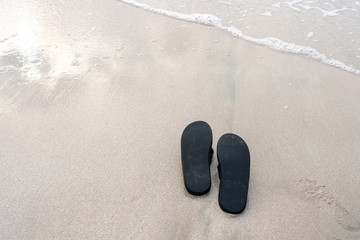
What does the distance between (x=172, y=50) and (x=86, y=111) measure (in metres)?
1.18

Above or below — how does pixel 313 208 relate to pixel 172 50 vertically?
below

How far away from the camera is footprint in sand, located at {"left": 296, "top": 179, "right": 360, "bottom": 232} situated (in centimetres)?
141

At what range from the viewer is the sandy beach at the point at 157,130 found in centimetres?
143

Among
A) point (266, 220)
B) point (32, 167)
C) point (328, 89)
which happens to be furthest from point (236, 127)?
point (32, 167)

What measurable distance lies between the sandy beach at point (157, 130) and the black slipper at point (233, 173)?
0.08 meters

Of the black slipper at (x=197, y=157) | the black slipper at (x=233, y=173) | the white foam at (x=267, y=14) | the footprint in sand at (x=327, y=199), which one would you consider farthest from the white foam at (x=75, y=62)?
the white foam at (x=267, y=14)

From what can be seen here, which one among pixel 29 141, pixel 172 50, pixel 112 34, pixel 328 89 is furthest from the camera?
pixel 112 34

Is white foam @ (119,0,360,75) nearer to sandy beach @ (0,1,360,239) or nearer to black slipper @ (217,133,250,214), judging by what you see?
sandy beach @ (0,1,360,239)

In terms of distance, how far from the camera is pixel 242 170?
4.99 feet

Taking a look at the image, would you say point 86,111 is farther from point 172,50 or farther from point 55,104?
point 172,50

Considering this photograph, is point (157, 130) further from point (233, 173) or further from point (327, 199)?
point (327, 199)

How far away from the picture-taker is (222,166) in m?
1.54

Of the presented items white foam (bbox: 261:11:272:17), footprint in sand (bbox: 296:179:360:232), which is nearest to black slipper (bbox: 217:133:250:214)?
footprint in sand (bbox: 296:179:360:232)

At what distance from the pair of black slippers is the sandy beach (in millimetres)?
83
